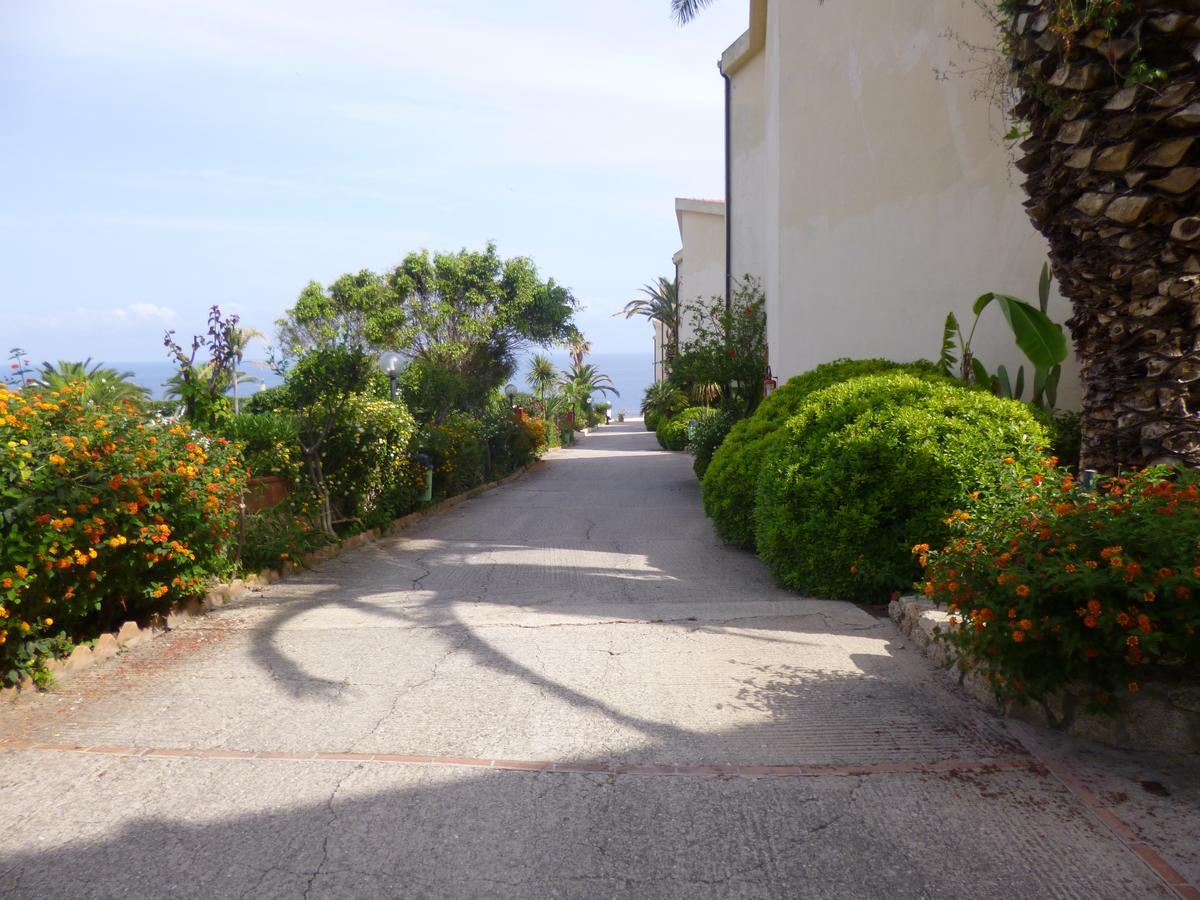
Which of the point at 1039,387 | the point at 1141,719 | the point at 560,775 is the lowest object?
the point at 560,775

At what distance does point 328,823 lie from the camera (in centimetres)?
333

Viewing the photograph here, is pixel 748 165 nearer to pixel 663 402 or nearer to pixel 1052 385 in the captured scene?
pixel 1052 385

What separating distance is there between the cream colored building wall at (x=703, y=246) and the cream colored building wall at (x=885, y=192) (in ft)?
67.4

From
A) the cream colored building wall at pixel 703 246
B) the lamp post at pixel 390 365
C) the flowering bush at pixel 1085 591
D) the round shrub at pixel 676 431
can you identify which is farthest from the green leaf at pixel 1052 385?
the cream colored building wall at pixel 703 246

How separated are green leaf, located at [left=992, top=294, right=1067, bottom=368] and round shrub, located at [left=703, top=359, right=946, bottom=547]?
1.97m

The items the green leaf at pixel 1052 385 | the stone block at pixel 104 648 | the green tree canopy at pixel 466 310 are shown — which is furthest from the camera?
the green tree canopy at pixel 466 310

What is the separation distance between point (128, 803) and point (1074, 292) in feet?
20.0

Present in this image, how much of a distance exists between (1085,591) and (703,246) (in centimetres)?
3528

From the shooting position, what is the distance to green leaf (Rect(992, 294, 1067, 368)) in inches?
283

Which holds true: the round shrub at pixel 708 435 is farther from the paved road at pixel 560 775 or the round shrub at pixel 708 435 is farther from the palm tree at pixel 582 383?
the palm tree at pixel 582 383

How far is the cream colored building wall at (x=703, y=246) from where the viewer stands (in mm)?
36656

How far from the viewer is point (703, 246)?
37.6 m

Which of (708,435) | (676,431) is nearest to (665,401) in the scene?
(676,431)

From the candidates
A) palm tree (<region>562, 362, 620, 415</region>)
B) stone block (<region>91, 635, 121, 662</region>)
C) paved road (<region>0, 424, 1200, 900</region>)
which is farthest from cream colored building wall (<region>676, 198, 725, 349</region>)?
stone block (<region>91, 635, 121, 662</region>)
